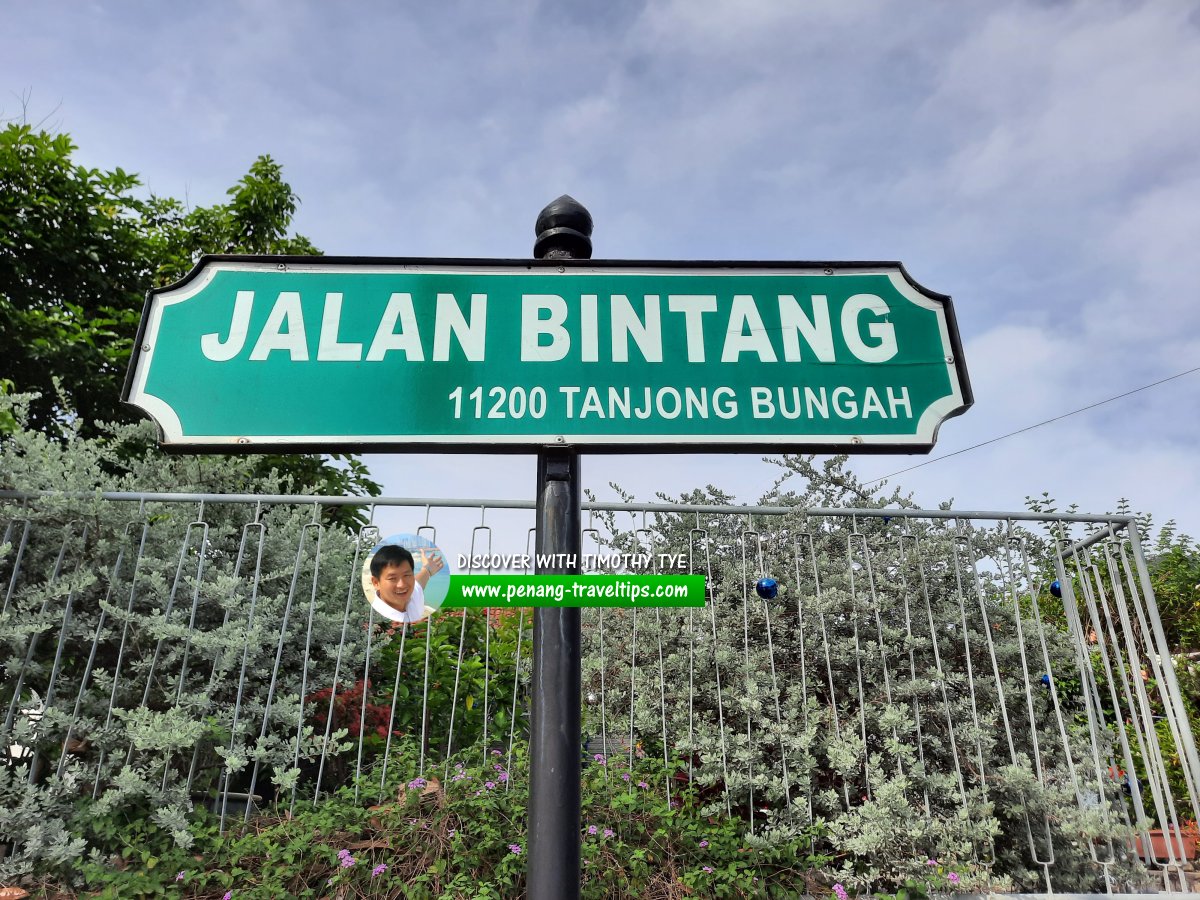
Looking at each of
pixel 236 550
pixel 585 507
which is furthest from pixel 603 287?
pixel 236 550

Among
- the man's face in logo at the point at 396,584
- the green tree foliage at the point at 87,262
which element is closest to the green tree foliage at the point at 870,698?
the man's face in logo at the point at 396,584

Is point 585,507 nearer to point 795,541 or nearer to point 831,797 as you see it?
point 795,541

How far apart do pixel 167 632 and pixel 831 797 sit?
284cm

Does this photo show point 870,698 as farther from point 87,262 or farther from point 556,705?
point 87,262

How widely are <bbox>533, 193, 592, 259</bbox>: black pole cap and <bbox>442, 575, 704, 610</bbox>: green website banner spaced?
0.75 metres

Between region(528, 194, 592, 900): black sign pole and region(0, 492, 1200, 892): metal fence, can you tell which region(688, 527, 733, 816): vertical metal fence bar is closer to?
region(0, 492, 1200, 892): metal fence

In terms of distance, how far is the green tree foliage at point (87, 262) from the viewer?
261 inches

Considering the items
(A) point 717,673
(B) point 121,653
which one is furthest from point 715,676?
(B) point 121,653

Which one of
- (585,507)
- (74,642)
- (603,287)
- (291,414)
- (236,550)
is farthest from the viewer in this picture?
(236,550)

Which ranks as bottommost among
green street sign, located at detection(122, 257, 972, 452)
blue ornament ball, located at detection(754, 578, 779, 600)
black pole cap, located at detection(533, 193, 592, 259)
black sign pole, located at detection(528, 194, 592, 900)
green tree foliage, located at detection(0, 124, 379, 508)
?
black sign pole, located at detection(528, 194, 592, 900)

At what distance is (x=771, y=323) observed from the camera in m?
1.44

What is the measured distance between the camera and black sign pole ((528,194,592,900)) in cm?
105

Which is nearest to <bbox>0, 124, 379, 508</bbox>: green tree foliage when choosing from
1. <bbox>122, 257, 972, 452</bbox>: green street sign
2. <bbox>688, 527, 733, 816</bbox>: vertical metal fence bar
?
<bbox>688, 527, 733, 816</bbox>: vertical metal fence bar

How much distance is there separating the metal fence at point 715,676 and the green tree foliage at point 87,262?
340 centimetres
